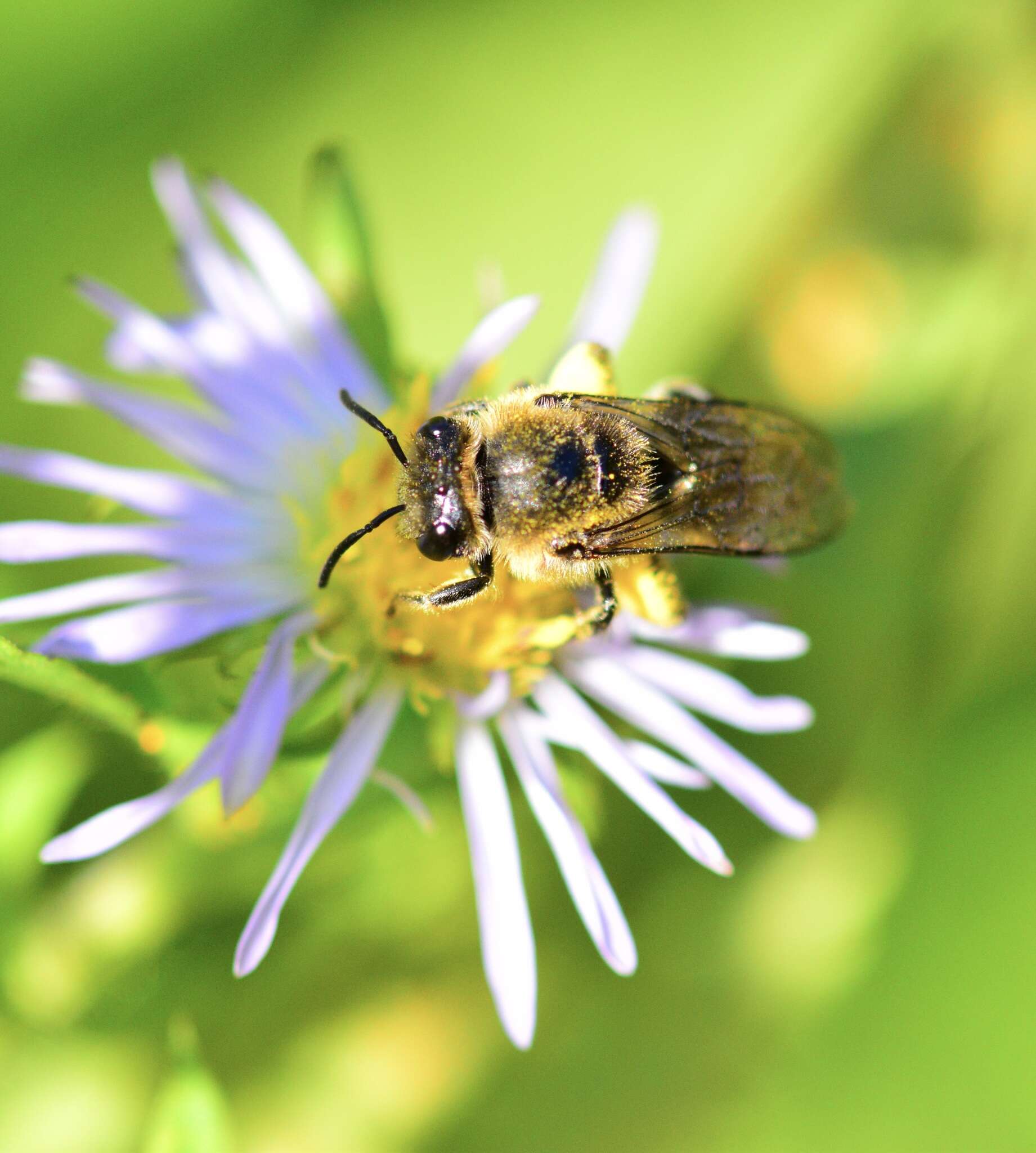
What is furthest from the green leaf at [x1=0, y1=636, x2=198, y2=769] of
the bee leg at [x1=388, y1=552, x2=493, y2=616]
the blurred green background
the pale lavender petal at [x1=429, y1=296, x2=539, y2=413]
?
the pale lavender petal at [x1=429, y1=296, x2=539, y2=413]

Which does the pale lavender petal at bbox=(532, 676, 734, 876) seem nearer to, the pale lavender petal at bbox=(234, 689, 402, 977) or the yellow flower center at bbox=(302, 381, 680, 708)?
the yellow flower center at bbox=(302, 381, 680, 708)

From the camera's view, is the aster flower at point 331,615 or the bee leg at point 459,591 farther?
the bee leg at point 459,591

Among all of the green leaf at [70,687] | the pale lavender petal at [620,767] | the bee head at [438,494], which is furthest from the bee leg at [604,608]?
the green leaf at [70,687]

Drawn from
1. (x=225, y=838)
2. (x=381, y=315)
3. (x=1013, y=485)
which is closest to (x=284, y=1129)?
(x=225, y=838)

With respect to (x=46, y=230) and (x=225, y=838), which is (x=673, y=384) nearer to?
(x=225, y=838)

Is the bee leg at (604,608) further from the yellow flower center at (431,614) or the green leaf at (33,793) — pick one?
the green leaf at (33,793)
